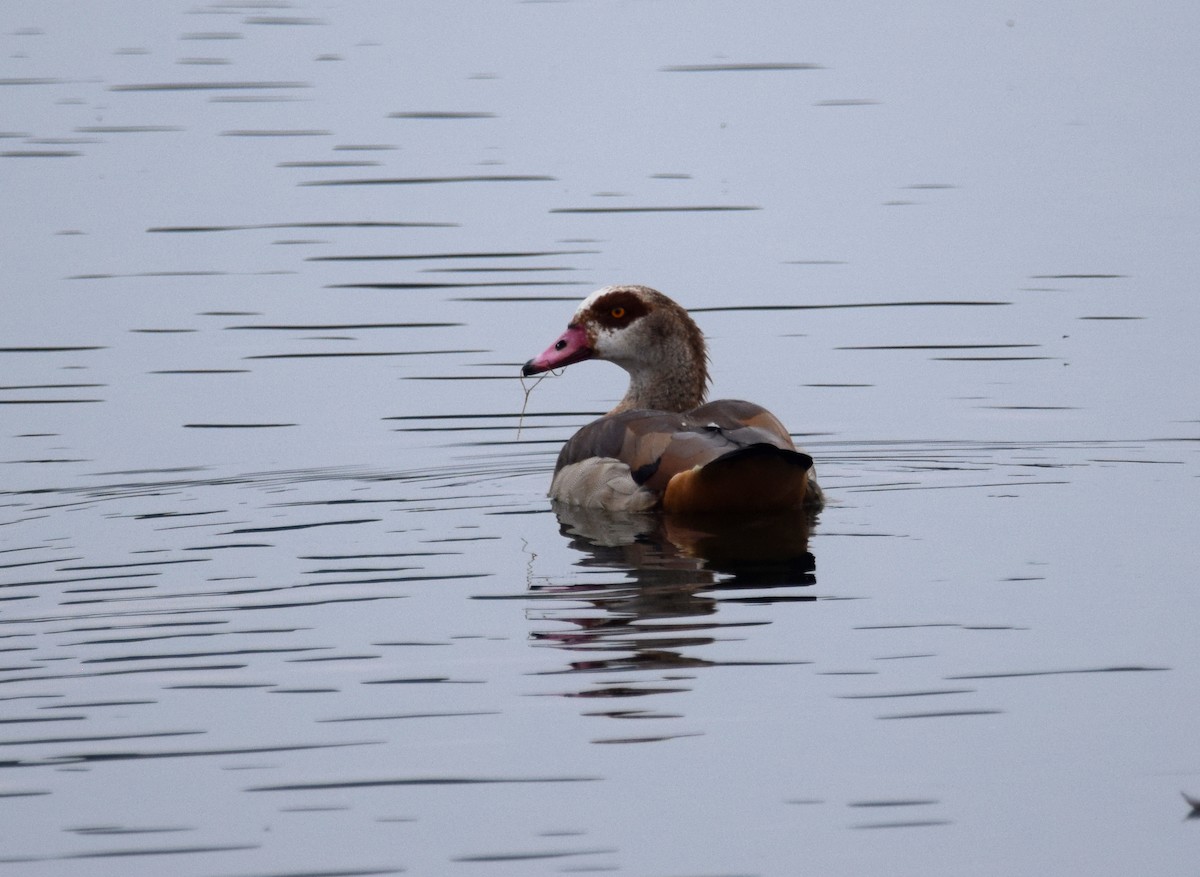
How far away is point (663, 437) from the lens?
1065 centimetres

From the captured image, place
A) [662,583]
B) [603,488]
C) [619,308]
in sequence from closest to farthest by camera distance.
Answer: [662,583], [603,488], [619,308]

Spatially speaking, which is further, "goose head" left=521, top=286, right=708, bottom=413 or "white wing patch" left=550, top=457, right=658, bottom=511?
"goose head" left=521, top=286, right=708, bottom=413

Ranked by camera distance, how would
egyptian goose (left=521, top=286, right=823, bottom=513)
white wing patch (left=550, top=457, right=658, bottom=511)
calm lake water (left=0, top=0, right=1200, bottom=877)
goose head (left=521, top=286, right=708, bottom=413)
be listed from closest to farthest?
1. calm lake water (left=0, top=0, right=1200, bottom=877)
2. egyptian goose (left=521, top=286, right=823, bottom=513)
3. white wing patch (left=550, top=457, right=658, bottom=511)
4. goose head (left=521, top=286, right=708, bottom=413)

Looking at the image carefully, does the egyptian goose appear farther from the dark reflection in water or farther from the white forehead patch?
the dark reflection in water

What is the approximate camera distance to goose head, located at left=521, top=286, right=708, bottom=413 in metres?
12.2

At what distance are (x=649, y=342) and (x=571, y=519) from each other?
173 centimetres

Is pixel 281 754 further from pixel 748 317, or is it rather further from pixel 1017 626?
pixel 748 317

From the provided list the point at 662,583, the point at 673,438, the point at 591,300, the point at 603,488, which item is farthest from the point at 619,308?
the point at 662,583

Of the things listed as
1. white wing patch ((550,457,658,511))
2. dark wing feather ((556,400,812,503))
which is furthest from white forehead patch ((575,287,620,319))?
white wing patch ((550,457,658,511))

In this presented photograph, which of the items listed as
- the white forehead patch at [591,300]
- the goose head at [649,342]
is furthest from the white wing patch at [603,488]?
the white forehead patch at [591,300]

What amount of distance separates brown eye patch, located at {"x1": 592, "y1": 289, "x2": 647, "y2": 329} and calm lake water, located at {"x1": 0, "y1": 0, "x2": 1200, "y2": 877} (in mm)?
1052

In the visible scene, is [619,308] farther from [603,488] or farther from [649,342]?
[603,488]

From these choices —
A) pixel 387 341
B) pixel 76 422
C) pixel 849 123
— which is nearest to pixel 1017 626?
pixel 76 422

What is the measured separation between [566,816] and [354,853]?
66 centimetres
